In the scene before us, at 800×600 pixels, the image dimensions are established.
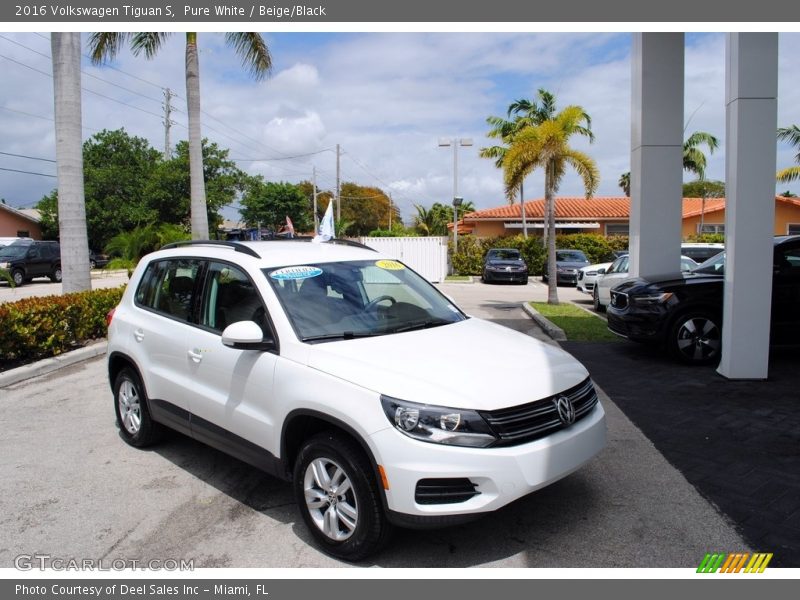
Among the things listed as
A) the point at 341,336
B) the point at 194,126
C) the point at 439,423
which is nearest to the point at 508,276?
the point at 194,126

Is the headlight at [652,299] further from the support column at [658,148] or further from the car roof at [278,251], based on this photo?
the car roof at [278,251]

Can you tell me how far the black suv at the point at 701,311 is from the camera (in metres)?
7.83

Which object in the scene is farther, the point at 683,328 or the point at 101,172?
the point at 101,172

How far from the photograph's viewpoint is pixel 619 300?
8914mm

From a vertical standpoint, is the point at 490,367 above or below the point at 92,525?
above

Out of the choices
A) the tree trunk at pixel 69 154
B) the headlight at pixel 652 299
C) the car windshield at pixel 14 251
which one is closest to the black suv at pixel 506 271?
the headlight at pixel 652 299

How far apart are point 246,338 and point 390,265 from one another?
5.10ft

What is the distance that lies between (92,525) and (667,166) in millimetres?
9590

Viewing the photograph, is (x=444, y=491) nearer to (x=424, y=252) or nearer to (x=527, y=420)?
(x=527, y=420)

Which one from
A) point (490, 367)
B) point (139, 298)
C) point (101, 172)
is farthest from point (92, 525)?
point (101, 172)

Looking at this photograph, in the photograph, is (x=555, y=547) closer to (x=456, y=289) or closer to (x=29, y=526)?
(x=29, y=526)

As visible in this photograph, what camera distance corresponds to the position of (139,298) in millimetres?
5387

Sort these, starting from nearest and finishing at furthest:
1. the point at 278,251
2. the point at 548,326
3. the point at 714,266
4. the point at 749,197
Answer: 1. the point at 278,251
2. the point at 749,197
3. the point at 714,266
4. the point at 548,326

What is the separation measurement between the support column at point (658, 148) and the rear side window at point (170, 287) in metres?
7.92
